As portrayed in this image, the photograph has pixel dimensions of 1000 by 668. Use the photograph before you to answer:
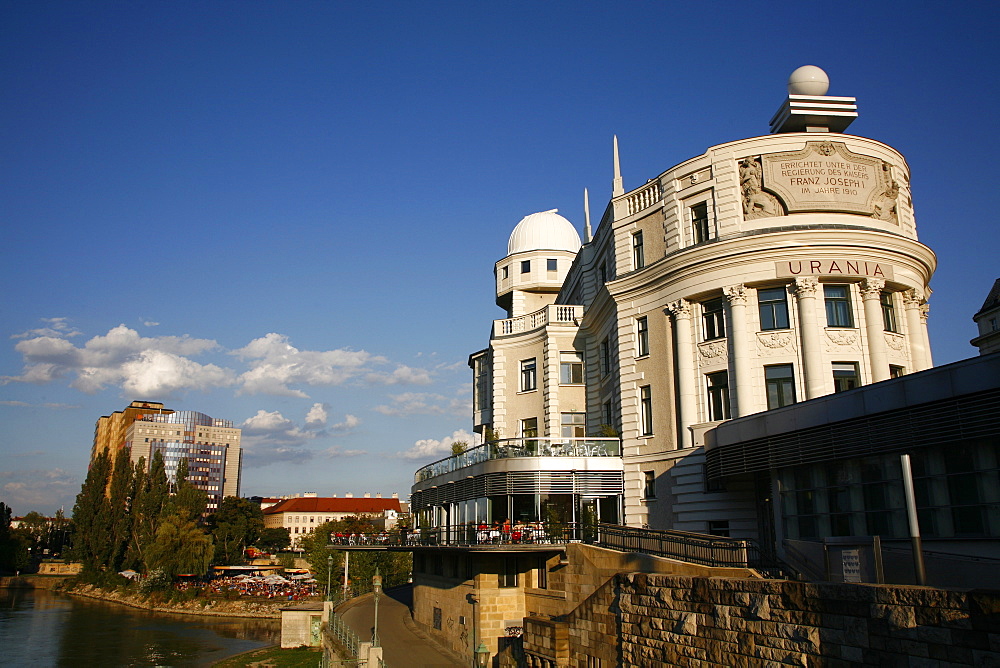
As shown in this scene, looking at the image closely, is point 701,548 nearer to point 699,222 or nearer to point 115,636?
point 699,222

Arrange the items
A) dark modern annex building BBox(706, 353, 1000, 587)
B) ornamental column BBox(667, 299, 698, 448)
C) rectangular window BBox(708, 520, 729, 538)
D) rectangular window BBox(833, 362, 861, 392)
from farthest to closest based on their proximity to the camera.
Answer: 1. ornamental column BBox(667, 299, 698, 448)
2. rectangular window BBox(833, 362, 861, 392)
3. rectangular window BBox(708, 520, 729, 538)
4. dark modern annex building BBox(706, 353, 1000, 587)

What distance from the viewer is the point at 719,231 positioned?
28.6 m

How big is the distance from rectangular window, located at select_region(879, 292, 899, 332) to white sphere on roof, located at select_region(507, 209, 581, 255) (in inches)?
1013

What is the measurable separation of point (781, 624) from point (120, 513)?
95.1m

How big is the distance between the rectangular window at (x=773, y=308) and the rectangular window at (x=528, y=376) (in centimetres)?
1580

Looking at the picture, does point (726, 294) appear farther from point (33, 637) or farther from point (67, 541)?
point (67, 541)

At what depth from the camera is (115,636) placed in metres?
57.3

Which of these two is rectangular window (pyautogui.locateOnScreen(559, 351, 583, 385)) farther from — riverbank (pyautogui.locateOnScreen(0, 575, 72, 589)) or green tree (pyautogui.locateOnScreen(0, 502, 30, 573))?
green tree (pyautogui.locateOnScreen(0, 502, 30, 573))

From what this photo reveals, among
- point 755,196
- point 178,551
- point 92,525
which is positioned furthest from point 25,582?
point 755,196

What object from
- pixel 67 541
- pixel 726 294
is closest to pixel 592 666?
pixel 726 294

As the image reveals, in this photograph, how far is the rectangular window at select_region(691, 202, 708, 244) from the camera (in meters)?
29.6

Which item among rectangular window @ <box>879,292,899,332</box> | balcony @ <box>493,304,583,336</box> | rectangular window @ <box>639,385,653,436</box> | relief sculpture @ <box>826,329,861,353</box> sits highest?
balcony @ <box>493,304,583,336</box>

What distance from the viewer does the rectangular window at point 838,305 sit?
27359 millimetres

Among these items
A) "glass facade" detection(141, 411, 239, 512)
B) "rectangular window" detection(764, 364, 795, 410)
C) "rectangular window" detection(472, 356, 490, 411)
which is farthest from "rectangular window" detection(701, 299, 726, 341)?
"glass facade" detection(141, 411, 239, 512)
